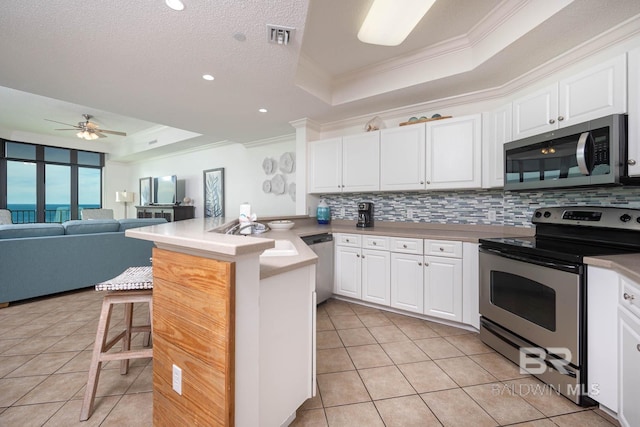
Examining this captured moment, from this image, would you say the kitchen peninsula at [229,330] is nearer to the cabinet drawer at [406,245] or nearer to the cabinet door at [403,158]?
the cabinet drawer at [406,245]

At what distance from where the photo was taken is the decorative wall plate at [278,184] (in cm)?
459

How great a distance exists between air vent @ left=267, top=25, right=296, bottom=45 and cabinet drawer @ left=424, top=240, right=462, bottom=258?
2.07 m

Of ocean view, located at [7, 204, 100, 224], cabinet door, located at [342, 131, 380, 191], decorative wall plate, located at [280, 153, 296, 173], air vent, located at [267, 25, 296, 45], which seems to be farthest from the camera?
ocean view, located at [7, 204, 100, 224]

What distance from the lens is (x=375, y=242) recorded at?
9.26 feet

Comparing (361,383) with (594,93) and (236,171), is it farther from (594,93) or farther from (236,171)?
(236,171)

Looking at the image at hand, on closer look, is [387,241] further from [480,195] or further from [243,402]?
[243,402]

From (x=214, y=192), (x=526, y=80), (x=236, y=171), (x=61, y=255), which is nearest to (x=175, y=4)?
(x=526, y=80)

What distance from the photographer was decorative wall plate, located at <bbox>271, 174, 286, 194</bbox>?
15.0ft

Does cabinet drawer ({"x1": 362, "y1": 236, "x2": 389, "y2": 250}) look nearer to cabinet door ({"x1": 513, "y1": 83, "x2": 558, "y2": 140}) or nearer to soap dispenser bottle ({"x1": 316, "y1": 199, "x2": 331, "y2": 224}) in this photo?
soap dispenser bottle ({"x1": 316, "y1": 199, "x2": 331, "y2": 224})

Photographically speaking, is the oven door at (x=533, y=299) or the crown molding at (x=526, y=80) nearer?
the oven door at (x=533, y=299)

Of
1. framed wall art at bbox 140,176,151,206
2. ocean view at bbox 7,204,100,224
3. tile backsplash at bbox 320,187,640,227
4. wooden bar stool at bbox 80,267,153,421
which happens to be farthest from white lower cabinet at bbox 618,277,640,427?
ocean view at bbox 7,204,100,224

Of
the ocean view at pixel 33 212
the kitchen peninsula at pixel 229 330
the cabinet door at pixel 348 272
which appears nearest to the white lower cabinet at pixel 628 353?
the kitchen peninsula at pixel 229 330

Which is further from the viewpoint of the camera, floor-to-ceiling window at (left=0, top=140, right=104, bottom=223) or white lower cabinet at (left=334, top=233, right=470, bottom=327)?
floor-to-ceiling window at (left=0, top=140, right=104, bottom=223)

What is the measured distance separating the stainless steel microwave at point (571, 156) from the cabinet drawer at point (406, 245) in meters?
0.90
